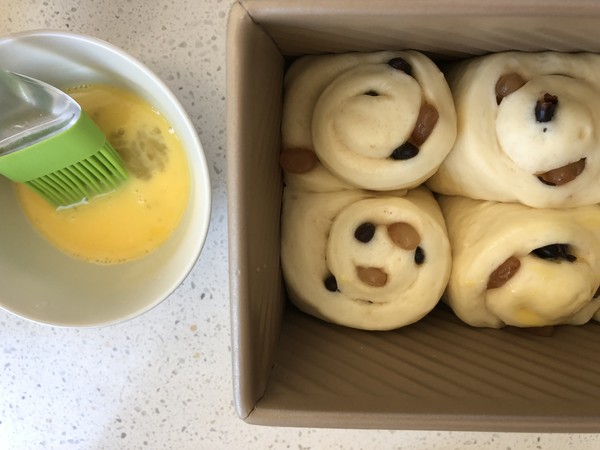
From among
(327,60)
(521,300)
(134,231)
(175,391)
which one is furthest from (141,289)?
(521,300)

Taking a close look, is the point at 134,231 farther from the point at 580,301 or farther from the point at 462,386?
the point at 580,301

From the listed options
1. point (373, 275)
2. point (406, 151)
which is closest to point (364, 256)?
point (373, 275)

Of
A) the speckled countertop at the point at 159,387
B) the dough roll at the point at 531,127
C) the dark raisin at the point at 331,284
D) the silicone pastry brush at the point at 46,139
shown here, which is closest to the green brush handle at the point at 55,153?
the silicone pastry brush at the point at 46,139

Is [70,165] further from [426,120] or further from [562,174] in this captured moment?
[562,174]

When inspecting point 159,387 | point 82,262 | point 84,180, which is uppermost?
point 84,180

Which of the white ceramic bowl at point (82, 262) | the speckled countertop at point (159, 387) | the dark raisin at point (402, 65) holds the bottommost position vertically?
the speckled countertop at point (159, 387)

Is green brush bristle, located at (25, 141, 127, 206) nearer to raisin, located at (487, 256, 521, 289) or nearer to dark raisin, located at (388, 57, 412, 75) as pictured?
dark raisin, located at (388, 57, 412, 75)

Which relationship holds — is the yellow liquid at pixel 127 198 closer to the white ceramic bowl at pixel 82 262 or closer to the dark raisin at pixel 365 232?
the white ceramic bowl at pixel 82 262
